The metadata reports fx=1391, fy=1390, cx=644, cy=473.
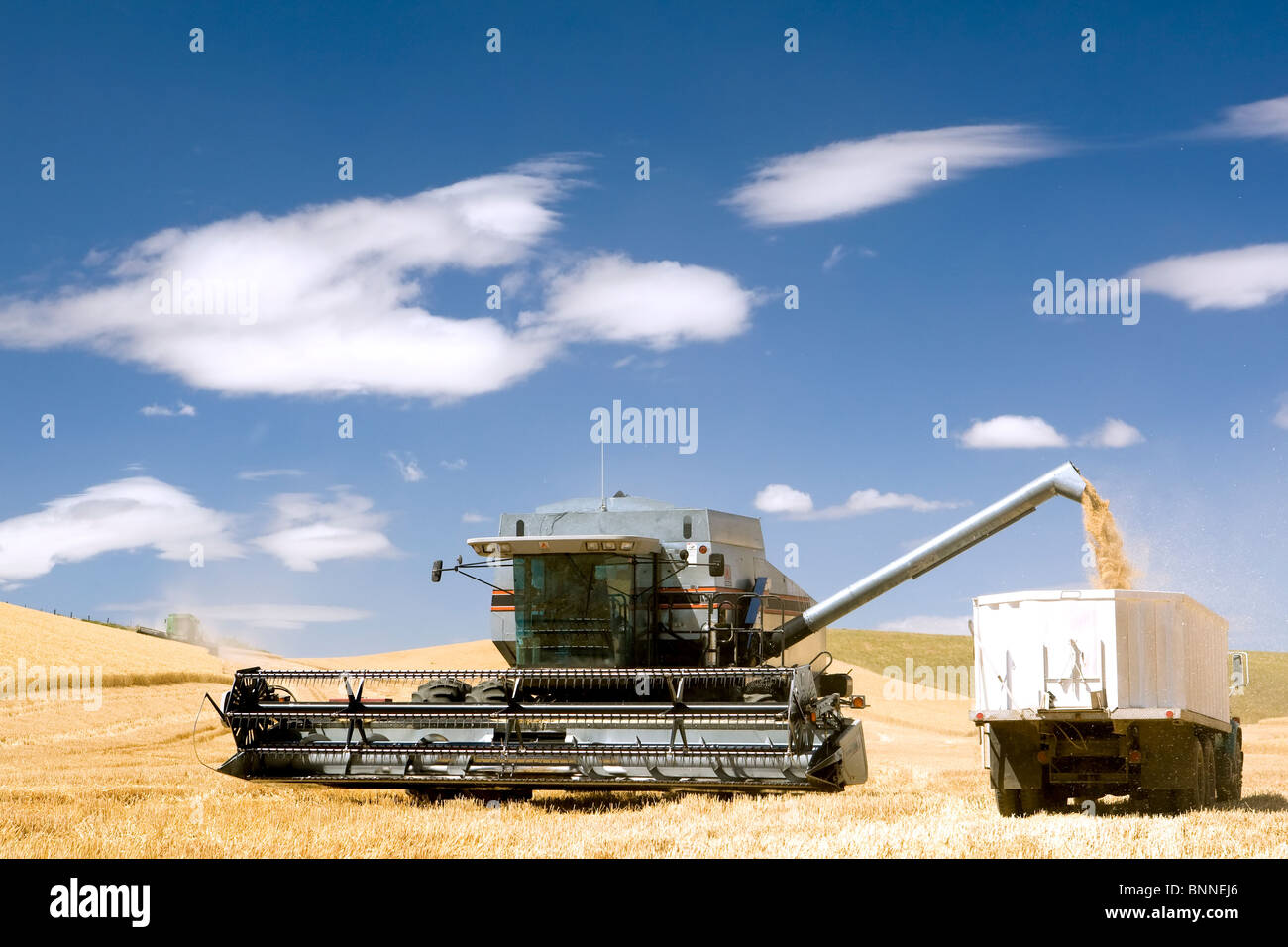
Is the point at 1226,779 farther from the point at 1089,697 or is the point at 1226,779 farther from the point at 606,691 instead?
the point at 606,691

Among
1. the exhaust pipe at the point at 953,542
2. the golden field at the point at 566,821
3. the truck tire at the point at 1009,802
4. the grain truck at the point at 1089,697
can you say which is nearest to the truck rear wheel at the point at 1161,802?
the grain truck at the point at 1089,697

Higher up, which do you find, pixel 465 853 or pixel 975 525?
pixel 975 525

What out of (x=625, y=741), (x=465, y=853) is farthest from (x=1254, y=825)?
(x=465, y=853)

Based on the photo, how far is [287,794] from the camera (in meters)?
13.6

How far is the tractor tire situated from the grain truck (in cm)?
468

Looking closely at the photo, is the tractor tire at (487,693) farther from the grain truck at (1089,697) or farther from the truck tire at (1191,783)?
the truck tire at (1191,783)

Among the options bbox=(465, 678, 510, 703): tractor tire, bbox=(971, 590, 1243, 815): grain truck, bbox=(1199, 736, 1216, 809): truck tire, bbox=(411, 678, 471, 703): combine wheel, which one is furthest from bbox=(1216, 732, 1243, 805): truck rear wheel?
bbox=(411, 678, 471, 703): combine wheel

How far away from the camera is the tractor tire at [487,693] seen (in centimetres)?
1378

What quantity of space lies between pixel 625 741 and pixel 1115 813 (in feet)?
16.1

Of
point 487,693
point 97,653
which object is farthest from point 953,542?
point 97,653

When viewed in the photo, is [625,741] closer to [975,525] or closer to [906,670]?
[975,525]

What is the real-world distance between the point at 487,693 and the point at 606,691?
4.31ft

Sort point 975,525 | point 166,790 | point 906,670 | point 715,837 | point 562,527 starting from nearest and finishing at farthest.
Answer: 1. point 715,837
2. point 166,790
3. point 562,527
4. point 975,525
5. point 906,670
